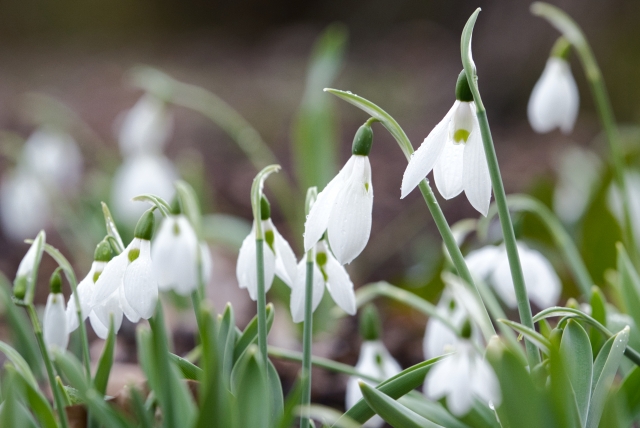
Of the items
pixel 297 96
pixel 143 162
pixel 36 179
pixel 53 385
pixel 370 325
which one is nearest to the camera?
pixel 53 385

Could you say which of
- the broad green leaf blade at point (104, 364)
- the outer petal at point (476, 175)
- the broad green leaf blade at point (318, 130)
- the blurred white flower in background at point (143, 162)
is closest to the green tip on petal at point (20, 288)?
the broad green leaf blade at point (104, 364)

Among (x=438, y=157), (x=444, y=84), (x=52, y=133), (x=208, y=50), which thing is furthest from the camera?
(x=208, y=50)

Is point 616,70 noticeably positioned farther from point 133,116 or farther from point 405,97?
point 133,116

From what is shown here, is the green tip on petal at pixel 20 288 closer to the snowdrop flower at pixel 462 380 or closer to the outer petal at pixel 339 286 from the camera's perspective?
the outer petal at pixel 339 286

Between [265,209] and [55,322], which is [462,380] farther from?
[55,322]

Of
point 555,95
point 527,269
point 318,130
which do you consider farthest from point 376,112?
point 318,130

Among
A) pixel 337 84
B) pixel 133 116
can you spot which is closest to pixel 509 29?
pixel 337 84
